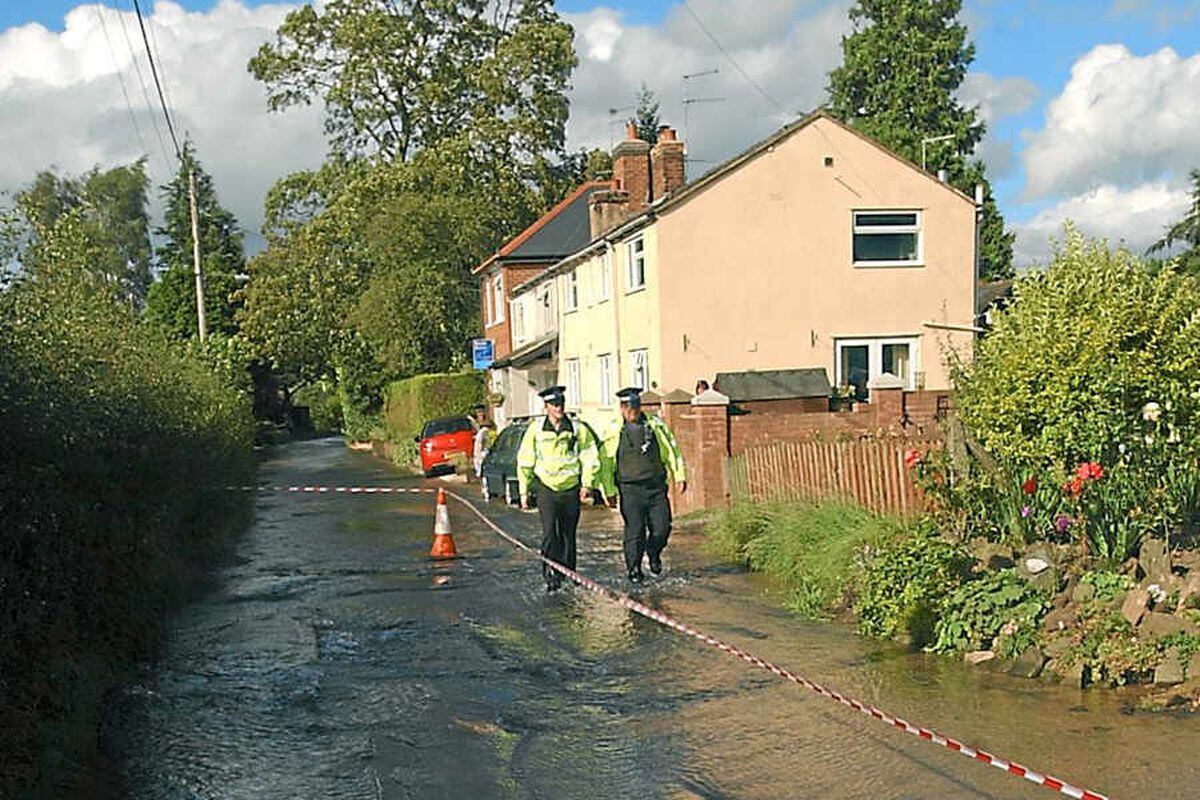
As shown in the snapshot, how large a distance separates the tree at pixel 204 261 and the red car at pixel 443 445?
3095cm

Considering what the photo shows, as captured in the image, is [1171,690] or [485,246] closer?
[1171,690]

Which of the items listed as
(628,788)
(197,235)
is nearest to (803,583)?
(628,788)

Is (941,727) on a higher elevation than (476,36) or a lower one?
lower

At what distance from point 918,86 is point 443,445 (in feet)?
90.1

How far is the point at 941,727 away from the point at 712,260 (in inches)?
742

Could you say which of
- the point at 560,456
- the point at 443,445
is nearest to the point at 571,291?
the point at 443,445

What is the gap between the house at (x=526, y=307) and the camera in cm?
3922

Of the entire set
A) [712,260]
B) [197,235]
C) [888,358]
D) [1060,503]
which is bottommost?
[1060,503]

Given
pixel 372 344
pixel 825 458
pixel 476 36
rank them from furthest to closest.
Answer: pixel 476 36 < pixel 372 344 < pixel 825 458

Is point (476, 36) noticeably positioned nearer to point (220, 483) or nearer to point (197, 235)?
point (197, 235)

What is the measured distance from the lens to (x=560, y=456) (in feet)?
40.8

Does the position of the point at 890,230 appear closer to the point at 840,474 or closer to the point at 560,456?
the point at 840,474

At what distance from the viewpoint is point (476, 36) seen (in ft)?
167

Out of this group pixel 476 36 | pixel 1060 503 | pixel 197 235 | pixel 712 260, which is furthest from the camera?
pixel 476 36
